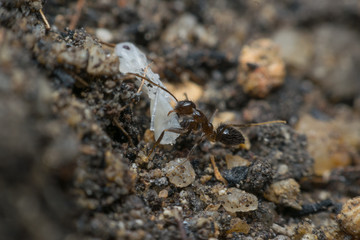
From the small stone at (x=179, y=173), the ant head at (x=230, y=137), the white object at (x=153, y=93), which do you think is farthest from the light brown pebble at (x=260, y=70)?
the small stone at (x=179, y=173)

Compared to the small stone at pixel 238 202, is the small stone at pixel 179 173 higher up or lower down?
higher up

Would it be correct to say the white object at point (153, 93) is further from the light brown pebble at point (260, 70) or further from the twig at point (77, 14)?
the light brown pebble at point (260, 70)

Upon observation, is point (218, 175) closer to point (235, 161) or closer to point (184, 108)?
point (235, 161)

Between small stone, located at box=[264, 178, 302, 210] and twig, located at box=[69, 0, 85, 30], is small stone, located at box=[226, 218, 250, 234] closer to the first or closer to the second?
small stone, located at box=[264, 178, 302, 210]

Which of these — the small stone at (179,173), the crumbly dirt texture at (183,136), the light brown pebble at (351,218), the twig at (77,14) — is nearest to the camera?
the crumbly dirt texture at (183,136)

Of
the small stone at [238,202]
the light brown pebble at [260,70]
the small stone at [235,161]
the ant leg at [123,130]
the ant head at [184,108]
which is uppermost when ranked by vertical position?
the light brown pebble at [260,70]

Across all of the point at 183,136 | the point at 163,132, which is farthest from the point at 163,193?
the point at 183,136

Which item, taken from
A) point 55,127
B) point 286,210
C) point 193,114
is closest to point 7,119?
point 55,127
